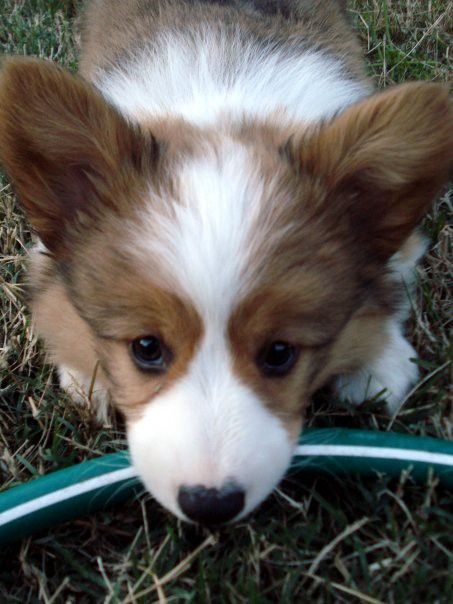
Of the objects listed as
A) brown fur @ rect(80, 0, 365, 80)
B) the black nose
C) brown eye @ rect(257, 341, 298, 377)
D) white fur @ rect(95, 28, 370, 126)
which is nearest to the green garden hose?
brown eye @ rect(257, 341, 298, 377)

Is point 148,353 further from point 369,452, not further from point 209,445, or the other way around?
point 369,452

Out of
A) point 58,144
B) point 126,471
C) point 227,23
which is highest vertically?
point 227,23

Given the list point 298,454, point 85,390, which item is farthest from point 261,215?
point 85,390

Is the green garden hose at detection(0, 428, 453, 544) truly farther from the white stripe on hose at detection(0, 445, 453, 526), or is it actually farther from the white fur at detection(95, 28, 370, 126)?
the white fur at detection(95, 28, 370, 126)

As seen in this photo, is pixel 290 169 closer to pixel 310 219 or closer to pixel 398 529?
pixel 310 219

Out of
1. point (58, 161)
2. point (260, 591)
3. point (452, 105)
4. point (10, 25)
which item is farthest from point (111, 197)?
point (10, 25)
